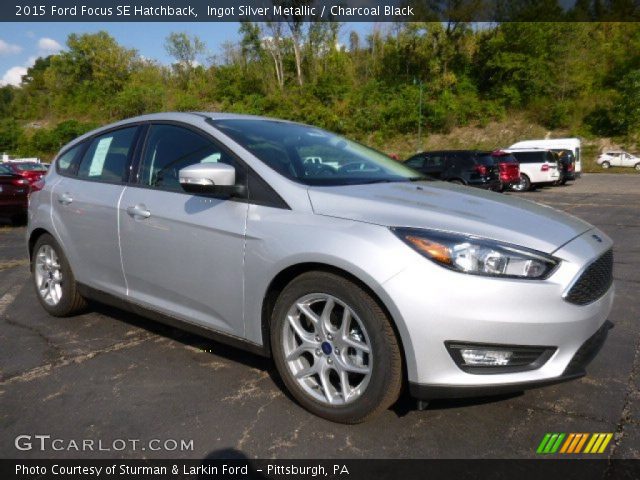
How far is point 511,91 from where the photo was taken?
4381 centimetres

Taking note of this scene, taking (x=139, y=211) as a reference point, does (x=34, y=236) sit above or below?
below

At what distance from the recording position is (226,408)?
2.76 meters

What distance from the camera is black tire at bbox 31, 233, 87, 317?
405 centimetres

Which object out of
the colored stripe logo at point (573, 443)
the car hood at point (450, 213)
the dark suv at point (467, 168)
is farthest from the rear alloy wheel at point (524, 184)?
the colored stripe logo at point (573, 443)

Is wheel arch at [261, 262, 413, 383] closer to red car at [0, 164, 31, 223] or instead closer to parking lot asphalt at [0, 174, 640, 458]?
parking lot asphalt at [0, 174, 640, 458]

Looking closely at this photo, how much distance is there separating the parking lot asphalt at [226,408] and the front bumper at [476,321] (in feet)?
1.14

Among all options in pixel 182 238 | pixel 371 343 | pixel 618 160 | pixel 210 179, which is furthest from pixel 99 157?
pixel 618 160

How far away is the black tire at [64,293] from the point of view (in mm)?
4047

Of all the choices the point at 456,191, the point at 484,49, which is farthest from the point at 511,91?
the point at 456,191

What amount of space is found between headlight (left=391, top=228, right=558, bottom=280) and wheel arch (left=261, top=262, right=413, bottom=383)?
0.94ft

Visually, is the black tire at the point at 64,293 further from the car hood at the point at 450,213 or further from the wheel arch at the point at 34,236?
the car hood at the point at 450,213

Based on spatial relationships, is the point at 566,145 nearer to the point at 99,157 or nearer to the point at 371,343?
the point at 99,157

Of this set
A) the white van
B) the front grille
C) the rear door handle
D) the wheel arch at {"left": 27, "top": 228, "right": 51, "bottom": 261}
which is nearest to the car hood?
the front grille

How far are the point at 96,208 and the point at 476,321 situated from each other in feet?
8.78
